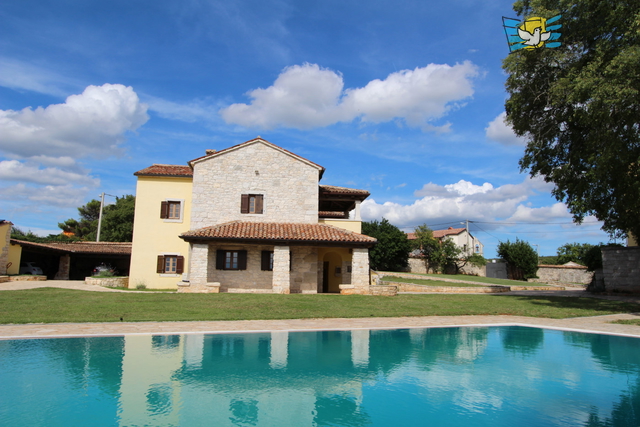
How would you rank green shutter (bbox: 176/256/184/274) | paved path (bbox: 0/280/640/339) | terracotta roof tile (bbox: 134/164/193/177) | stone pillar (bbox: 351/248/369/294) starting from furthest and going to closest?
terracotta roof tile (bbox: 134/164/193/177)
green shutter (bbox: 176/256/184/274)
stone pillar (bbox: 351/248/369/294)
paved path (bbox: 0/280/640/339)

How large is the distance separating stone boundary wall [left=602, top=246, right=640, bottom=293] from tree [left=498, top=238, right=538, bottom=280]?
22.2m

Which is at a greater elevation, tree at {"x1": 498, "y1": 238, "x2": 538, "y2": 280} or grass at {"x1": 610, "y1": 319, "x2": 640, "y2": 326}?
tree at {"x1": 498, "y1": 238, "x2": 538, "y2": 280}

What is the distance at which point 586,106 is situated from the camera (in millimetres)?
16188

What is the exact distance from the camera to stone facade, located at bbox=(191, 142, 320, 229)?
25281mm

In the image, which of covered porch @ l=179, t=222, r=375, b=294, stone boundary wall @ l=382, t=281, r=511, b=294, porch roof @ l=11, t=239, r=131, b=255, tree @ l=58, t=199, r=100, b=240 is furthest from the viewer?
tree @ l=58, t=199, r=100, b=240

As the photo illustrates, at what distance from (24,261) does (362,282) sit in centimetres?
2774

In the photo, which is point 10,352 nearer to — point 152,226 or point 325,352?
point 325,352

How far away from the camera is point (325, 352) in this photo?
31.8 ft

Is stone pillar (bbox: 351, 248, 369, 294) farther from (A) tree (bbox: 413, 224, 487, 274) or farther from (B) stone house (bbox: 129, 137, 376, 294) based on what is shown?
(A) tree (bbox: 413, 224, 487, 274)

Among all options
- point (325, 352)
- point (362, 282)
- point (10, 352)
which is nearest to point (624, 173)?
point (362, 282)

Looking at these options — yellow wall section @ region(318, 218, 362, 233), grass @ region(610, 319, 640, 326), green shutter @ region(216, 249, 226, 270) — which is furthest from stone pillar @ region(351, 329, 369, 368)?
yellow wall section @ region(318, 218, 362, 233)

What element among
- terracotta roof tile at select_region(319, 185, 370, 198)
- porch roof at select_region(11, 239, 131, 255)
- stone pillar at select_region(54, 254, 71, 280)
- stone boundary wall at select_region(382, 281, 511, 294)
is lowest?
stone boundary wall at select_region(382, 281, 511, 294)

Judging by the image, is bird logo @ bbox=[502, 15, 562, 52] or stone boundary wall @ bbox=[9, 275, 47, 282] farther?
stone boundary wall @ bbox=[9, 275, 47, 282]

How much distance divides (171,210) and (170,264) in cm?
341
